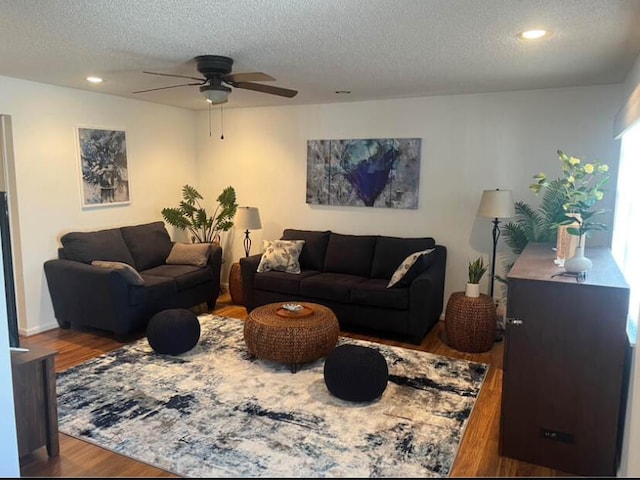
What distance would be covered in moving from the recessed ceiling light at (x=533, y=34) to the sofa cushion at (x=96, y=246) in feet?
13.5

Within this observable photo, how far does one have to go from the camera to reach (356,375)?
2.96 m

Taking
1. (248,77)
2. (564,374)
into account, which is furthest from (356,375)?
(248,77)

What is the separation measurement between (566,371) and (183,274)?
3.67 m

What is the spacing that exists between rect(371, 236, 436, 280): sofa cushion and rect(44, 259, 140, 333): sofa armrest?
2.49m

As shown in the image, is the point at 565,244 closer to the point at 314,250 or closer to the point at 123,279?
the point at 314,250

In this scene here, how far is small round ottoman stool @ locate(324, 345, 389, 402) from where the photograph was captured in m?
2.96

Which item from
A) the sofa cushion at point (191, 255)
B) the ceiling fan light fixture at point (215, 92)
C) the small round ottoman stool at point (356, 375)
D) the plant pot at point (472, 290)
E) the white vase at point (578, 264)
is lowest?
the small round ottoman stool at point (356, 375)

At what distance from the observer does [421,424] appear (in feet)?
9.28

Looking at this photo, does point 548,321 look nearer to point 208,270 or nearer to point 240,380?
point 240,380

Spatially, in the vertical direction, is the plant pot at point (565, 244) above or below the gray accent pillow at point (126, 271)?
above

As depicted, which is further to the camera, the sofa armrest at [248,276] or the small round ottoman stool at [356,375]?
the sofa armrest at [248,276]

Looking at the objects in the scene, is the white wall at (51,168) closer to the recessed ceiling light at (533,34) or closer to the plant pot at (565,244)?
the recessed ceiling light at (533,34)

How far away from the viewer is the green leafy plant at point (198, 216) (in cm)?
557

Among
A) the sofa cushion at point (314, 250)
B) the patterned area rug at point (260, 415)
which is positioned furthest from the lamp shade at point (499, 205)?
the sofa cushion at point (314, 250)
